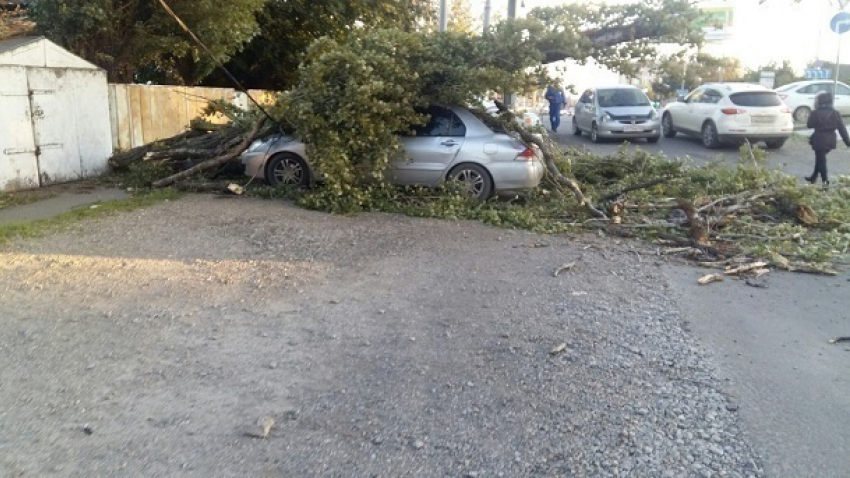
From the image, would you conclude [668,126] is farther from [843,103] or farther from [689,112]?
[843,103]

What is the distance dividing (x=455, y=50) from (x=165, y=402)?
7.56 meters

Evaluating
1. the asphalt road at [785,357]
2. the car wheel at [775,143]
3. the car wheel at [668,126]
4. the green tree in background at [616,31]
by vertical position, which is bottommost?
the asphalt road at [785,357]

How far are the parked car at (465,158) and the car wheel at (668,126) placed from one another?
41.3ft

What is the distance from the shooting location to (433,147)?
11023 millimetres

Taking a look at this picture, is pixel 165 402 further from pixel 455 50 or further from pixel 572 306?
pixel 455 50

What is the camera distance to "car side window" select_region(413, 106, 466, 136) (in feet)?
36.2

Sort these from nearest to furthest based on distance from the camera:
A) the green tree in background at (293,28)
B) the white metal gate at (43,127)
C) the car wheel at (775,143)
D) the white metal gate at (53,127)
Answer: the white metal gate at (43,127), the white metal gate at (53,127), the car wheel at (775,143), the green tree in background at (293,28)

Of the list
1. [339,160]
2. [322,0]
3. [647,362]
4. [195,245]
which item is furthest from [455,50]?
[322,0]

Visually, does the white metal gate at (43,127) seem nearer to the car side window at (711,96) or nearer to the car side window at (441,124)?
the car side window at (441,124)

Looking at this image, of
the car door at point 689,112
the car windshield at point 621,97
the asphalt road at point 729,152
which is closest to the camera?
the asphalt road at point 729,152

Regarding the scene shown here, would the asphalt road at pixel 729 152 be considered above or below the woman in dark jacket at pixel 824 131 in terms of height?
below

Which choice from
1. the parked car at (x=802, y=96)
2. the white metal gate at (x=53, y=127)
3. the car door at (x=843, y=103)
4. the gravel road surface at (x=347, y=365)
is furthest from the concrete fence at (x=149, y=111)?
the car door at (x=843, y=103)

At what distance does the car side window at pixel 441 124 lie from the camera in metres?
11.0

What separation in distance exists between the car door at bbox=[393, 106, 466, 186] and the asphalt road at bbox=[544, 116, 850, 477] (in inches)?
158
